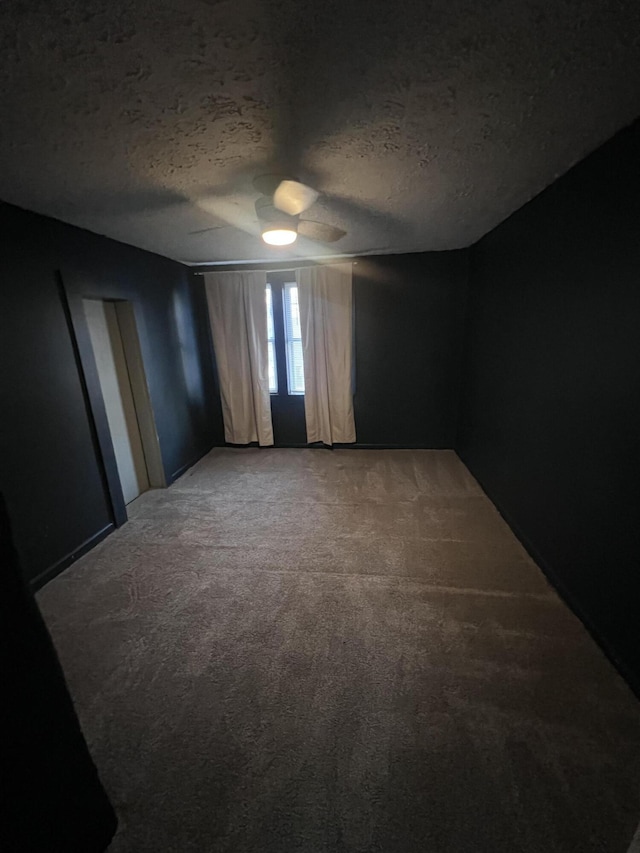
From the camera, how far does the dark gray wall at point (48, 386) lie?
6.58 feet

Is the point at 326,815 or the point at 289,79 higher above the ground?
the point at 289,79

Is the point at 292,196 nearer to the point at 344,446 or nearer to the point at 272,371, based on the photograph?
the point at 272,371

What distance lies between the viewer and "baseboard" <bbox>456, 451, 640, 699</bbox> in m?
1.40

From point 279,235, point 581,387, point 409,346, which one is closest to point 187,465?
point 279,235

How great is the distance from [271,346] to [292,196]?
8.64 ft

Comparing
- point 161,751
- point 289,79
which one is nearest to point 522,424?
point 289,79

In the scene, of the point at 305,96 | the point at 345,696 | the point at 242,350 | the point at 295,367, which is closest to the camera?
the point at 305,96

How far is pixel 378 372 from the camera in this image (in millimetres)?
4047

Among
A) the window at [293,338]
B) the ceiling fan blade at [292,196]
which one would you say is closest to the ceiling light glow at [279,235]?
the ceiling fan blade at [292,196]

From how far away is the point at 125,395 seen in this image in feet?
10.6

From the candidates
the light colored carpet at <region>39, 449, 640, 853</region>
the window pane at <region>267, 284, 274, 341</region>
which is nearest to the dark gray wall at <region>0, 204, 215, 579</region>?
the light colored carpet at <region>39, 449, 640, 853</region>

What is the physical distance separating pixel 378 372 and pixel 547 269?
7.00 ft

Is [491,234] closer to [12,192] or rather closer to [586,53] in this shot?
[586,53]

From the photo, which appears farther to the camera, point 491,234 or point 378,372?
point 378,372
